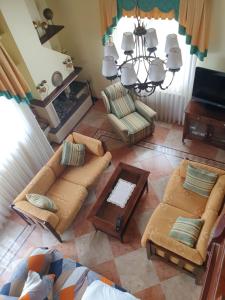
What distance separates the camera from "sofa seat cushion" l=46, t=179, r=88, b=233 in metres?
3.29

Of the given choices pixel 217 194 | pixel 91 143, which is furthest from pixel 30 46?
pixel 217 194

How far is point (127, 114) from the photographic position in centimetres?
458

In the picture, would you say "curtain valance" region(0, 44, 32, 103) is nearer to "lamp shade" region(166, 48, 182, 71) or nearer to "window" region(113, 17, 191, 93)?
"window" region(113, 17, 191, 93)

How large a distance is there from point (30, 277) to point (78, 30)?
3.86m

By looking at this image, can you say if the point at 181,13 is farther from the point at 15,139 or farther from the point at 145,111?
the point at 15,139

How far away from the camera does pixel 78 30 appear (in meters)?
4.39

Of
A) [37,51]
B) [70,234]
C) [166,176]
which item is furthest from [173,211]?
[37,51]

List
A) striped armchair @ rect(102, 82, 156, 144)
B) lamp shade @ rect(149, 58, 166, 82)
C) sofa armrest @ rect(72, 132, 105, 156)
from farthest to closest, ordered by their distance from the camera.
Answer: striped armchair @ rect(102, 82, 156, 144) → sofa armrest @ rect(72, 132, 105, 156) → lamp shade @ rect(149, 58, 166, 82)

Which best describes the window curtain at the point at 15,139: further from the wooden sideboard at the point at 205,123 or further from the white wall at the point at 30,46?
the wooden sideboard at the point at 205,123

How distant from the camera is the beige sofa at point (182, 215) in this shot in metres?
2.59

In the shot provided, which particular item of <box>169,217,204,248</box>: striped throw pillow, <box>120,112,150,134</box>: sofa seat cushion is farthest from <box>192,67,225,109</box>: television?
<box>169,217,204,248</box>: striped throw pillow

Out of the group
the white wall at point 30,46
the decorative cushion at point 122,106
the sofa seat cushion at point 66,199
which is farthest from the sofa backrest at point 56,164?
the decorative cushion at point 122,106

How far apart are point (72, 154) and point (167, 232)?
1759 mm

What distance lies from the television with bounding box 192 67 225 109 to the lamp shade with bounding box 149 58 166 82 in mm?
1730
